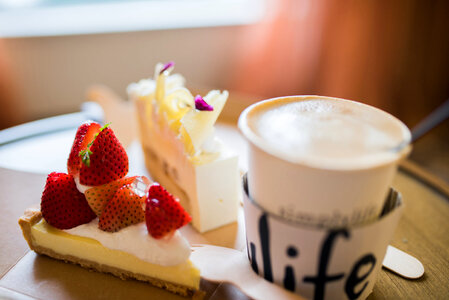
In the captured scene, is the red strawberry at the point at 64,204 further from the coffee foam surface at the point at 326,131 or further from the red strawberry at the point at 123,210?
the coffee foam surface at the point at 326,131

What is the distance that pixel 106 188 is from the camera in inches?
27.2

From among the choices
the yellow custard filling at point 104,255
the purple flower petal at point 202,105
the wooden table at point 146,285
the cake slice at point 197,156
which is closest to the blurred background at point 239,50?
the wooden table at point 146,285

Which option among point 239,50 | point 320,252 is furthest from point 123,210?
point 239,50

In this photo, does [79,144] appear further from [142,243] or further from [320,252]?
[320,252]

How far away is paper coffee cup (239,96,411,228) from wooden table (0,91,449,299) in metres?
0.21

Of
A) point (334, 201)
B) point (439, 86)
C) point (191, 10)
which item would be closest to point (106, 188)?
point (334, 201)

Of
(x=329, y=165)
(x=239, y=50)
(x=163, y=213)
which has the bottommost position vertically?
(x=239, y=50)

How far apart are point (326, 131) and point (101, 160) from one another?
0.37 metres

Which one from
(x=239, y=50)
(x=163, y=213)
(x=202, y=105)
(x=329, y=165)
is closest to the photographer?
(x=329, y=165)

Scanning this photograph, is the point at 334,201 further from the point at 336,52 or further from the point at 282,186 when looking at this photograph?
the point at 336,52

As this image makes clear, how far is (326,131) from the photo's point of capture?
0.55 metres

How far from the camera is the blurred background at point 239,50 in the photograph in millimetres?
2119

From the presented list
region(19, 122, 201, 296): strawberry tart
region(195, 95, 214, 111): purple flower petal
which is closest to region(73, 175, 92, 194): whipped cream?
region(19, 122, 201, 296): strawberry tart

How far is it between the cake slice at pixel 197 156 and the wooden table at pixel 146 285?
0.05 metres
